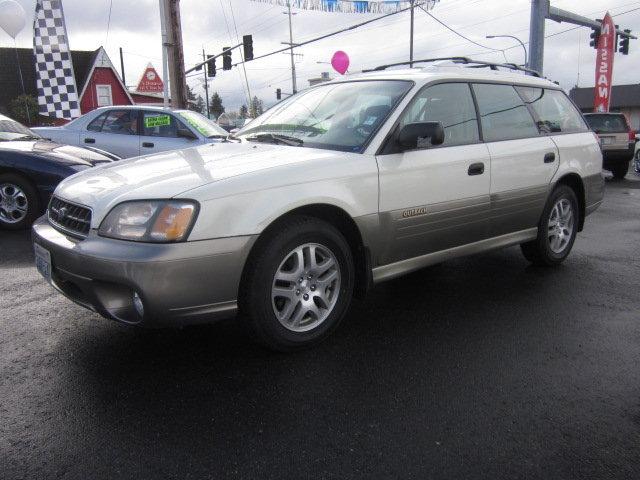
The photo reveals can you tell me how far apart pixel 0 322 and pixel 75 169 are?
2921 mm

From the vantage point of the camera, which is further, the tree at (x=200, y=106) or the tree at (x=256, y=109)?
the tree at (x=200, y=106)

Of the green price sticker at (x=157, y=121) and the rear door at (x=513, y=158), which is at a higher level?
the green price sticker at (x=157, y=121)

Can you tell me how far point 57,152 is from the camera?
6.29m

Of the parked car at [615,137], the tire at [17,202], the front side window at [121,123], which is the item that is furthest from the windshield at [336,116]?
the parked car at [615,137]

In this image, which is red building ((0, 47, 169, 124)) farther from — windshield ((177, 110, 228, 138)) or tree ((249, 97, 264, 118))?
windshield ((177, 110, 228, 138))

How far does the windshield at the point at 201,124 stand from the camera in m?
8.92

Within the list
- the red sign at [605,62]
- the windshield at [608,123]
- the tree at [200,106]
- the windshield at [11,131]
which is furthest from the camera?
the tree at [200,106]

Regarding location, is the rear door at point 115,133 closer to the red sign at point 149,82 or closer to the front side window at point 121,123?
the front side window at point 121,123

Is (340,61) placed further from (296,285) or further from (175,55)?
(296,285)

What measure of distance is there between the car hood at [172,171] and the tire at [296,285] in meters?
0.40

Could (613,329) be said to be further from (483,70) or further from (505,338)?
(483,70)

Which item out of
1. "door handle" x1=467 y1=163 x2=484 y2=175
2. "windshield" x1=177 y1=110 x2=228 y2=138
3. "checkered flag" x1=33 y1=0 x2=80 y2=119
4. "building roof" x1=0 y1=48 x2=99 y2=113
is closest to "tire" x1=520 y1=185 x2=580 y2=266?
"door handle" x1=467 y1=163 x2=484 y2=175

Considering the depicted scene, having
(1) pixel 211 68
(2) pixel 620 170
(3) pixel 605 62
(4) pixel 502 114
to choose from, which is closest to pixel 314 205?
(4) pixel 502 114

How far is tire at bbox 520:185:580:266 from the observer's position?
461 cm
